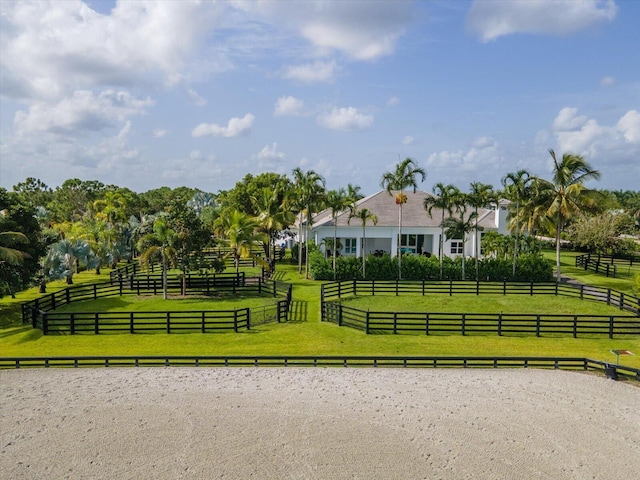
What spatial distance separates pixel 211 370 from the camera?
1827cm

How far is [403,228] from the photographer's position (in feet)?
145

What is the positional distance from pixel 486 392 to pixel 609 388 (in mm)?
4335

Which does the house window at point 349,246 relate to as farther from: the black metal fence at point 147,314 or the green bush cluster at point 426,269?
the black metal fence at point 147,314

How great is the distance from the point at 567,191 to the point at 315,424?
96.4 ft

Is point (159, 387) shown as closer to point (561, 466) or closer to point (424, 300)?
point (561, 466)

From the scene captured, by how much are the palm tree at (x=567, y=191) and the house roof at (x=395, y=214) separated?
10.1 m

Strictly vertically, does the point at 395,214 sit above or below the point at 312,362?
above

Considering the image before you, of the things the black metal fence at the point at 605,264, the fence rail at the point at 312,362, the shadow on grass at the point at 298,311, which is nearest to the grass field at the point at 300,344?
the shadow on grass at the point at 298,311

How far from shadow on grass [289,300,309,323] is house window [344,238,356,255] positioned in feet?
51.6

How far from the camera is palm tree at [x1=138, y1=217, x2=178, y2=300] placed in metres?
31.8

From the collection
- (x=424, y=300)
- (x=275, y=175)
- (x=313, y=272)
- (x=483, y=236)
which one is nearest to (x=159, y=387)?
(x=424, y=300)

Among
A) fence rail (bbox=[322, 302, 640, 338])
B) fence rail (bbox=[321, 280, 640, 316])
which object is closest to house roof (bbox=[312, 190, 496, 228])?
fence rail (bbox=[321, 280, 640, 316])

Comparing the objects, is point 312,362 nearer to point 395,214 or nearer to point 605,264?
point 395,214

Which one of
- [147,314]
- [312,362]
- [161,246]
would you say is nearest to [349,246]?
[161,246]
